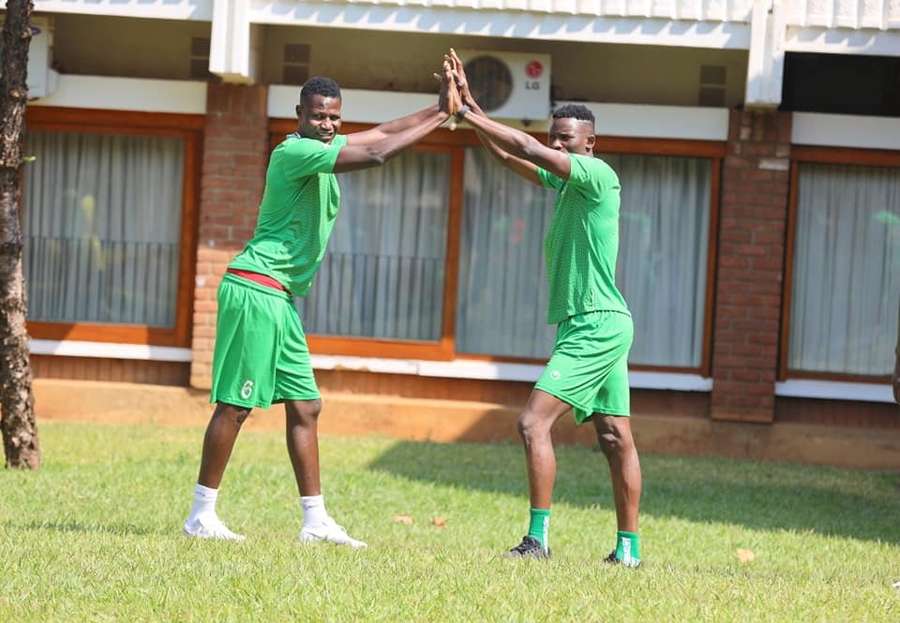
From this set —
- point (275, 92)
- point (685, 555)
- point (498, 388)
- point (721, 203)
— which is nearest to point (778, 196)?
point (721, 203)

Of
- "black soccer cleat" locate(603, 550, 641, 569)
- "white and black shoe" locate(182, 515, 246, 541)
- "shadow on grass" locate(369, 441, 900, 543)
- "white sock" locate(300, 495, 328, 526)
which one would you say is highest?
"white sock" locate(300, 495, 328, 526)

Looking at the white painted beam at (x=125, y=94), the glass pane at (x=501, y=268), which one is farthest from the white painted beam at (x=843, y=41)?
the white painted beam at (x=125, y=94)

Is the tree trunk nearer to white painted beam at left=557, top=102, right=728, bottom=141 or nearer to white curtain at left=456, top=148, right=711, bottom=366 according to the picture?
white curtain at left=456, top=148, right=711, bottom=366

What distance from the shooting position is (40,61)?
544 inches

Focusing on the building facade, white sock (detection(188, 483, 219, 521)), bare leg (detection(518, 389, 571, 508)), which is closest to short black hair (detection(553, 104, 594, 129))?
bare leg (detection(518, 389, 571, 508))

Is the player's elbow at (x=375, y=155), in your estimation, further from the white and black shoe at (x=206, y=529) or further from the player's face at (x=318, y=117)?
the white and black shoe at (x=206, y=529)

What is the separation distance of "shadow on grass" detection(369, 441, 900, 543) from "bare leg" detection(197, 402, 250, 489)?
3849 millimetres

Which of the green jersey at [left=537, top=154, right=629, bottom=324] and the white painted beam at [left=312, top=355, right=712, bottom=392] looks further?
the white painted beam at [left=312, top=355, right=712, bottom=392]

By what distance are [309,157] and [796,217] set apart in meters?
7.74

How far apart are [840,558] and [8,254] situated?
5472 mm

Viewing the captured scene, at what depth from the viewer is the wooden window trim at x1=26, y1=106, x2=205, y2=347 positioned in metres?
14.2

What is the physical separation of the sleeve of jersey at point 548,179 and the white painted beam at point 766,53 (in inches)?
218

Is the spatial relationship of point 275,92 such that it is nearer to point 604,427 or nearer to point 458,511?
point 458,511

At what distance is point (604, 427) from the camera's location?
7.36 m
